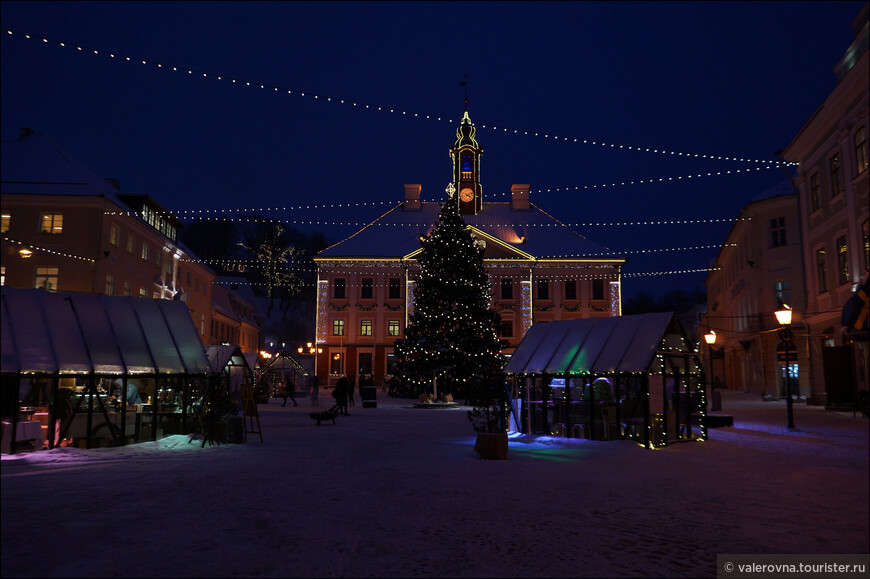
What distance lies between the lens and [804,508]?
267 inches

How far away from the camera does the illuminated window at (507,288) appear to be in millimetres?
52906

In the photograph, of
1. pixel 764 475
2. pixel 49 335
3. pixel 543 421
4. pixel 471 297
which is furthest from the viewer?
pixel 471 297

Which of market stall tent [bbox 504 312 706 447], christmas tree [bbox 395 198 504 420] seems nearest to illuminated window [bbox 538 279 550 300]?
christmas tree [bbox 395 198 504 420]

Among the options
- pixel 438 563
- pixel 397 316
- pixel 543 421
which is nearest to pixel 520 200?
pixel 397 316

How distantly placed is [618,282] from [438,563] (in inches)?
1986

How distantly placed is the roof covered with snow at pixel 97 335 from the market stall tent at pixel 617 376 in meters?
8.81

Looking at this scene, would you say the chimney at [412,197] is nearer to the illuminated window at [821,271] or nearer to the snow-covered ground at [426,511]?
the illuminated window at [821,271]

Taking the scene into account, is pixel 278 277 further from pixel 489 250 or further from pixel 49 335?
pixel 49 335

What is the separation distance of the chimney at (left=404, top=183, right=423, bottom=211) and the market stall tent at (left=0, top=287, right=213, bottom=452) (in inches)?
1634

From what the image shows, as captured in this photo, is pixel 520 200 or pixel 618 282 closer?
pixel 618 282

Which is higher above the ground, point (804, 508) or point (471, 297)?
point (471, 297)

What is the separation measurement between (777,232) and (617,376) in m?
25.6

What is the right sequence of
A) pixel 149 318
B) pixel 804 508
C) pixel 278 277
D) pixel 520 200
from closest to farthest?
pixel 804 508 → pixel 149 318 → pixel 278 277 → pixel 520 200

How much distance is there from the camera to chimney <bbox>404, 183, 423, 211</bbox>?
5638 centimetres
